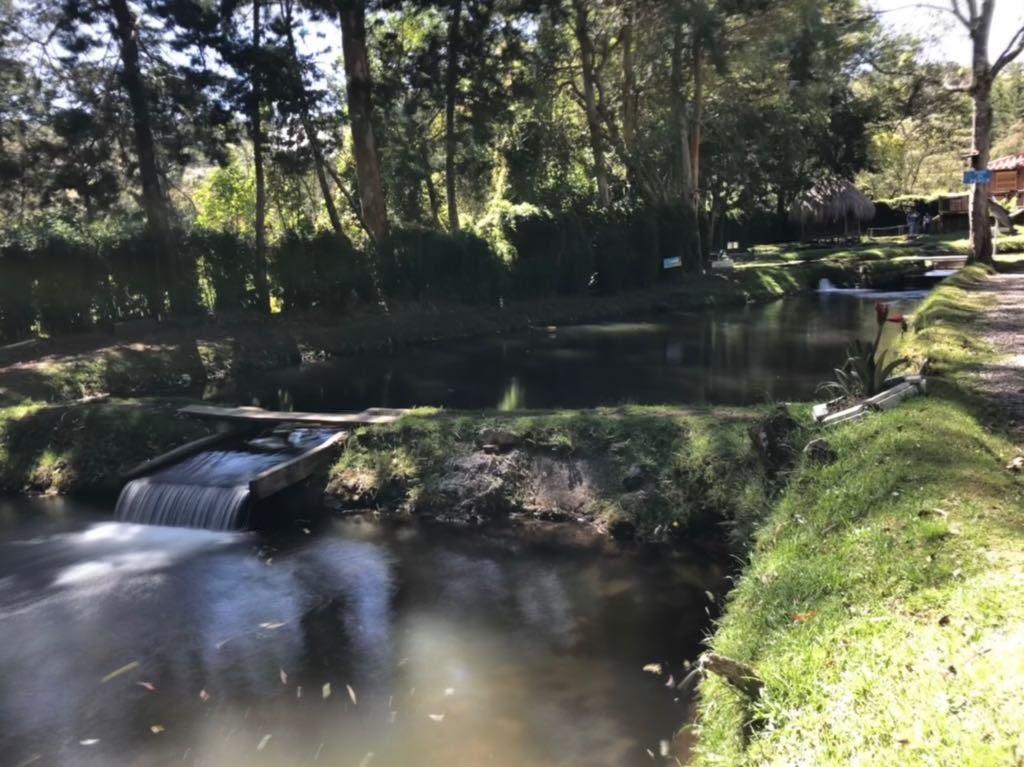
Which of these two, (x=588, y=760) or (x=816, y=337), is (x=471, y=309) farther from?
(x=588, y=760)

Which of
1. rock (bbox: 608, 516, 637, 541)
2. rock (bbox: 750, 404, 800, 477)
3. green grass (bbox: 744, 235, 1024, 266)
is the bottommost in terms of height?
rock (bbox: 608, 516, 637, 541)

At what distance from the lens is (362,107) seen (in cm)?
2531

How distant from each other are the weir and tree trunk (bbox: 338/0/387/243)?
1477cm

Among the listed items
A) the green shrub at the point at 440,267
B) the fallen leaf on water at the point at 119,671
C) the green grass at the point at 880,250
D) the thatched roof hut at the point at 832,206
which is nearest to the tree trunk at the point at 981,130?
the green grass at the point at 880,250

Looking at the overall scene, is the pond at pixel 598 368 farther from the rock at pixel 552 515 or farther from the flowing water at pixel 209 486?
the rock at pixel 552 515

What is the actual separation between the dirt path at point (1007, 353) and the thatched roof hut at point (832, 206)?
30328 mm

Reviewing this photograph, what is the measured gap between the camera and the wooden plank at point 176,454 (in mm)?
12078

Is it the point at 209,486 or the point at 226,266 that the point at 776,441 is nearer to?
the point at 209,486

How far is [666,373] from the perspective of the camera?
18594mm

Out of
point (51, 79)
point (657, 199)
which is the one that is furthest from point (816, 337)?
point (51, 79)

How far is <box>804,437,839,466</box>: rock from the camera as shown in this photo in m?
7.62

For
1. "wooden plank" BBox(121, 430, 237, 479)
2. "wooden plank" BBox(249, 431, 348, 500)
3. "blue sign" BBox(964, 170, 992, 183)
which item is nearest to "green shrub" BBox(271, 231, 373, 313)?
"wooden plank" BBox(121, 430, 237, 479)

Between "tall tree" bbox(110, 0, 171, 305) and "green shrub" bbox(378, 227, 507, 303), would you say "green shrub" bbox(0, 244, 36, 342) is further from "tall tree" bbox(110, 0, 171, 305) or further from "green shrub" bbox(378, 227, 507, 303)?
"green shrub" bbox(378, 227, 507, 303)

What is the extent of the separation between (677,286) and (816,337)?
37.3 ft
